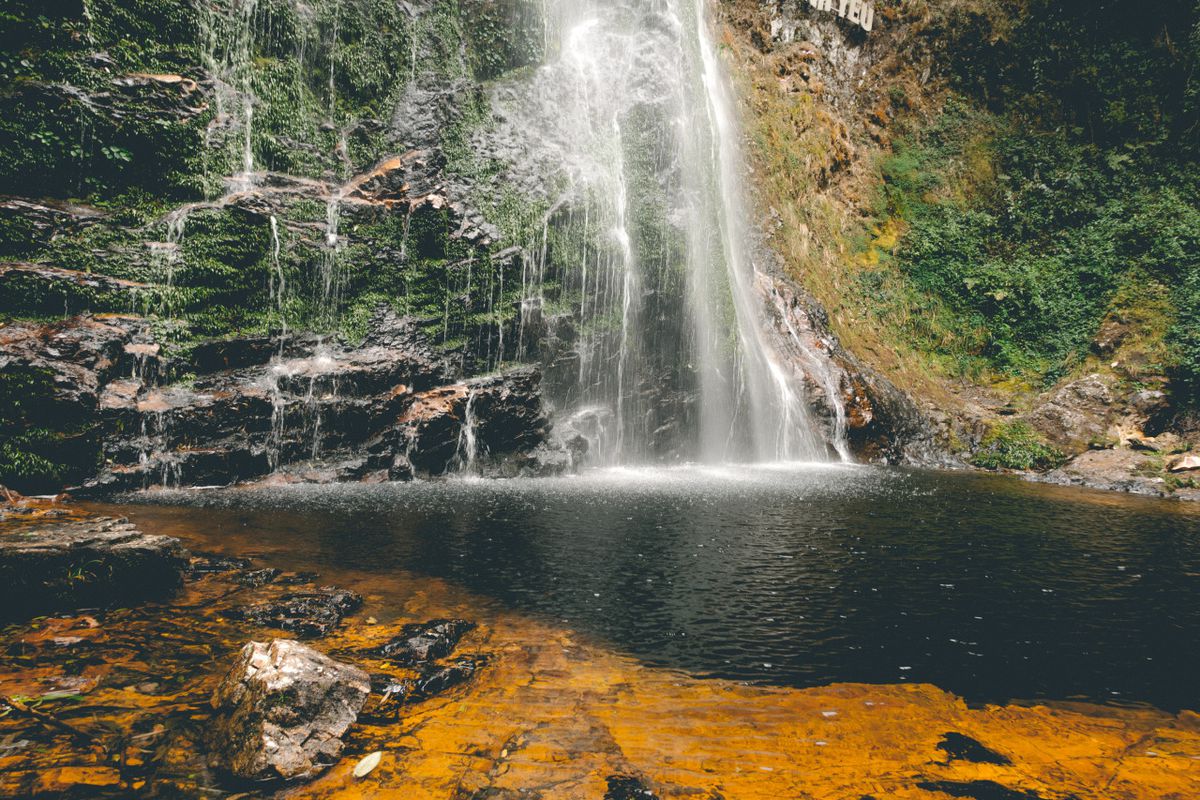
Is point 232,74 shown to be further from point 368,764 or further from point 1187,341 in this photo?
point 1187,341

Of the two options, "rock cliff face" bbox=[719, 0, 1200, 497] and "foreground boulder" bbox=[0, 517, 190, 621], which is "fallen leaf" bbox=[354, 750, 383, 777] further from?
"rock cliff face" bbox=[719, 0, 1200, 497]

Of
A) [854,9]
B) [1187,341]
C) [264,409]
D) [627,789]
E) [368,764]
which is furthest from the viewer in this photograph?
[854,9]

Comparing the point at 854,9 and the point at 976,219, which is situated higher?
the point at 854,9

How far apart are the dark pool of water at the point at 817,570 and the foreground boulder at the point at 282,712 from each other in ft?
9.63

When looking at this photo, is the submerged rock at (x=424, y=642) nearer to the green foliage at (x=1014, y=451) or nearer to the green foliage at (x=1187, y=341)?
the green foliage at (x=1014, y=451)

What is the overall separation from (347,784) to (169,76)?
21501mm

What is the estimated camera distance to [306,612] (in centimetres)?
679

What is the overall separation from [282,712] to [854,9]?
41712mm

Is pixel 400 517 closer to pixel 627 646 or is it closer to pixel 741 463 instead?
pixel 627 646

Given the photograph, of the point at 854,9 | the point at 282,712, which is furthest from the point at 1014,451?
the point at 282,712

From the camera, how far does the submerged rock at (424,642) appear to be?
5871 millimetres

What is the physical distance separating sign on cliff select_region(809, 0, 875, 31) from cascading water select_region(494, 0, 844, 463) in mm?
11330

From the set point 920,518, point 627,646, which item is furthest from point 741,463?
point 627,646

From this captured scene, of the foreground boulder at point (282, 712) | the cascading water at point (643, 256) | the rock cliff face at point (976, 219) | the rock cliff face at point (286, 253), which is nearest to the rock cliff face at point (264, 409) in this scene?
the rock cliff face at point (286, 253)
